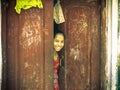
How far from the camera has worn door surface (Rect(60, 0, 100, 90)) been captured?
689 centimetres

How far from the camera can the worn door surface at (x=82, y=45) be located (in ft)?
22.6

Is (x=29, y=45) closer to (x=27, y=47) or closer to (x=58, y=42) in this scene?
(x=27, y=47)

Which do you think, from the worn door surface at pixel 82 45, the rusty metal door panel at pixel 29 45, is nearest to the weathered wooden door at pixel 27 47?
the rusty metal door panel at pixel 29 45

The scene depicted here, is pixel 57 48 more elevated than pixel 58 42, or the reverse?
pixel 58 42

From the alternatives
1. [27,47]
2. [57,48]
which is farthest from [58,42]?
[27,47]

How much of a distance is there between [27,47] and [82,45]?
46.0 inches

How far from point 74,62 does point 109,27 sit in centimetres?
103

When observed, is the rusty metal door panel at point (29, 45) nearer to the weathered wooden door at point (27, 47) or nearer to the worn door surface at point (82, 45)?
the weathered wooden door at point (27, 47)

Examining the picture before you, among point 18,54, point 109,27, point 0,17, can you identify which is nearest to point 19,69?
point 18,54

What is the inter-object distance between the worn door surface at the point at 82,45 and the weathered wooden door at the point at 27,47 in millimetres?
508

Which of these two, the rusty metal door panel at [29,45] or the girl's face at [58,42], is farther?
the girl's face at [58,42]

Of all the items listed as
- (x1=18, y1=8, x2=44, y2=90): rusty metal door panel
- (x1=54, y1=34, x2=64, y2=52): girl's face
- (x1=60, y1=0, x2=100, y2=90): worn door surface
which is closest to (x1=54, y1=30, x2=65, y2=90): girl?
(x1=54, y1=34, x2=64, y2=52): girl's face

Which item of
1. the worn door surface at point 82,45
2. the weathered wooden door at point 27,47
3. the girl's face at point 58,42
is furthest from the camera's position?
the worn door surface at point 82,45

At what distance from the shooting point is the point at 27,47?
6.57 metres
